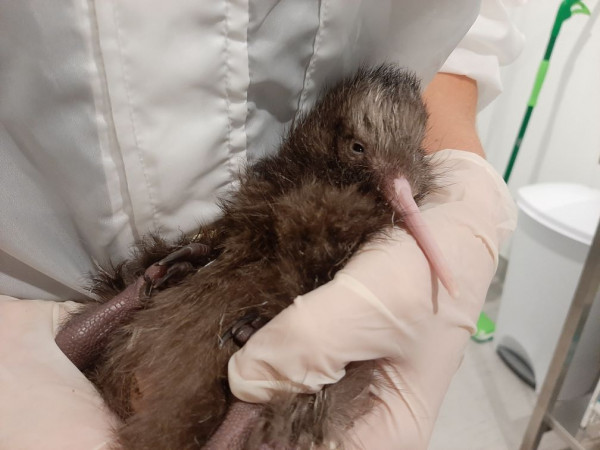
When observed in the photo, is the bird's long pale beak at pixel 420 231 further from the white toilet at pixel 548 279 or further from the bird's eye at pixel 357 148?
the white toilet at pixel 548 279

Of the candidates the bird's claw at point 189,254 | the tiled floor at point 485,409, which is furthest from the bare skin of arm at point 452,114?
the tiled floor at point 485,409

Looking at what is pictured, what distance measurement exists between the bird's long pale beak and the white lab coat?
0.20 metres

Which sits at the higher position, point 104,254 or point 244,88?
point 244,88

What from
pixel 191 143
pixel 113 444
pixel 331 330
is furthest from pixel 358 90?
pixel 113 444

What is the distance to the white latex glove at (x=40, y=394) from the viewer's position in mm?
568

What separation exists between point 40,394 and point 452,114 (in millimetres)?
793

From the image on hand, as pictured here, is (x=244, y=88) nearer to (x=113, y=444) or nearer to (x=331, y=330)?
(x=331, y=330)

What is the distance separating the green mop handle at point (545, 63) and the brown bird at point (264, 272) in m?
1.24

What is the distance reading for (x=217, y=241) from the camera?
2.23 feet

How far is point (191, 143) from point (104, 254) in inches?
8.1

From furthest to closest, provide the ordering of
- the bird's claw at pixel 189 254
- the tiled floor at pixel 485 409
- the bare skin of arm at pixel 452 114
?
the tiled floor at pixel 485 409, the bare skin of arm at pixel 452 114, the bird's claw at pixel 189 254

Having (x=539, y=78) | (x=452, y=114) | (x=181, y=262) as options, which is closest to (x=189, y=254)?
(x=181, y=262)

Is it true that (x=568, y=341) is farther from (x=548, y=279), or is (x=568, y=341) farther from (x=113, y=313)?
(x=113, y=313)

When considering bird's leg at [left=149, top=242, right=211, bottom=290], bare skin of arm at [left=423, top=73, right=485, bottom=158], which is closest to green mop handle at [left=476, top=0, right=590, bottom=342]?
bare skin of arm at [left=423, top=73, right=485, bottom=158]
